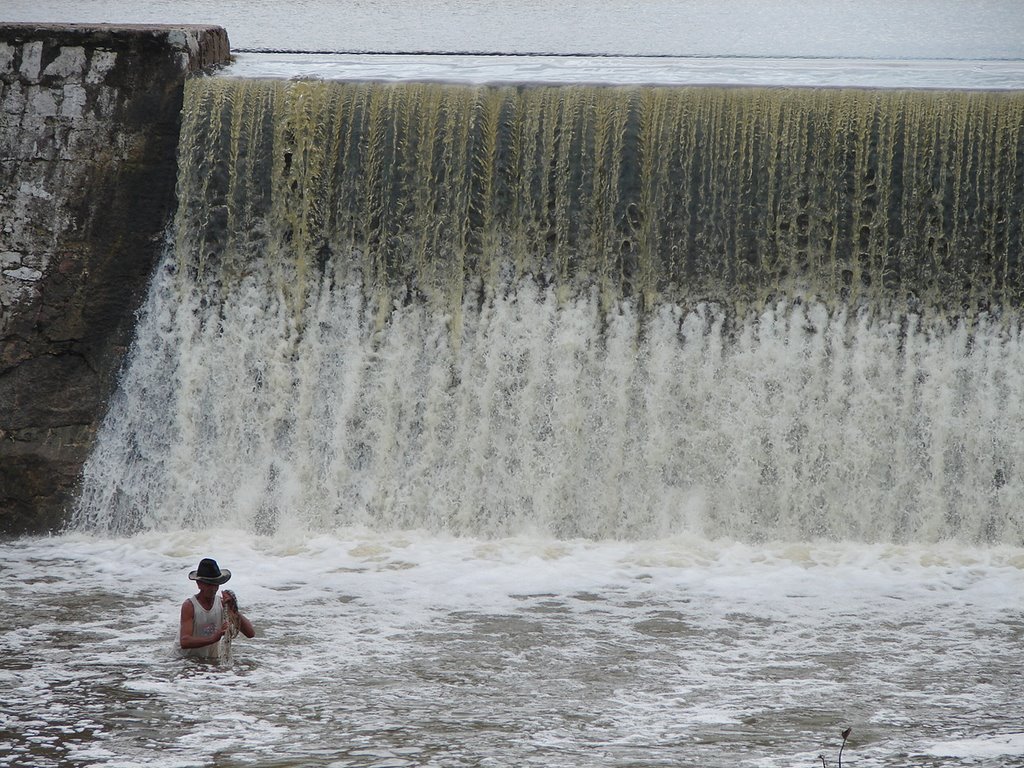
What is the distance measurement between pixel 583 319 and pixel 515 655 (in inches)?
138

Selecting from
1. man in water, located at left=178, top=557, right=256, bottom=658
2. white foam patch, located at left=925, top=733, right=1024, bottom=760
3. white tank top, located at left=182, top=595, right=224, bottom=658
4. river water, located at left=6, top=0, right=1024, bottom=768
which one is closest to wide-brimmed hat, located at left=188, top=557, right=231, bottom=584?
man in water, located at left=178, top=557, right=256, bottom=658

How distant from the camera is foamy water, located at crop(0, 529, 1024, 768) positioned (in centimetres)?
632

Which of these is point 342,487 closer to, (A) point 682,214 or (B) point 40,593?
(B) point 40,593

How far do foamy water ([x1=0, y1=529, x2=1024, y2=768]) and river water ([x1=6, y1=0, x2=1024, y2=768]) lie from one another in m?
0.03

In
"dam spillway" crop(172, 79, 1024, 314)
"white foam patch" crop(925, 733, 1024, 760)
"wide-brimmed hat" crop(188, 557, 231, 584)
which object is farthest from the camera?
"dam spillway" crop(172, 79, 1024, 314)

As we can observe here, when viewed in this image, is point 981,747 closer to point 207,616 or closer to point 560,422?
point 207,616

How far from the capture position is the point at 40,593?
9.15m

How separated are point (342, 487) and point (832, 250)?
4.04 meters

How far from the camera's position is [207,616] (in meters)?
7.42

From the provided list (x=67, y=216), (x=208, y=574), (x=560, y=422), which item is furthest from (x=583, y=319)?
(x=208, y=574)

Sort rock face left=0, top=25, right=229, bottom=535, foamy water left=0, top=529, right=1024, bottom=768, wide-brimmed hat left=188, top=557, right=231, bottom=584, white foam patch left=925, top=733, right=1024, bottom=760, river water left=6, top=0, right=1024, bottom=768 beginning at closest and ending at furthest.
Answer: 1. white foam patch left=925, top=733, right=1024, bottom=760
2. foamy water left=0, top=529, right=1024, bottom=768
3. wide-brimmed hat left=188, top=557, right=231, bottom=584
4. river water left=6, top=0, right=1024, bottom=768
5. rock face left=0, top=25, right=229, bottom=535

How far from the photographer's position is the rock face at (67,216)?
429 inches

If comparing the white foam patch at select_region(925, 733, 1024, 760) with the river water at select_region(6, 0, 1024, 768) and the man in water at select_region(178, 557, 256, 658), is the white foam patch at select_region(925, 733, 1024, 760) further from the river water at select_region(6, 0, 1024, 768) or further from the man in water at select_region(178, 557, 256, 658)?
the man in water at select_region(178, 557, 256, 658)

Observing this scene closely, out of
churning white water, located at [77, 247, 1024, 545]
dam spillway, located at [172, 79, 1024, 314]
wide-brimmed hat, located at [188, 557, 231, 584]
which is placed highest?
dam spillway, located at [172, 79, 1024, 314]
